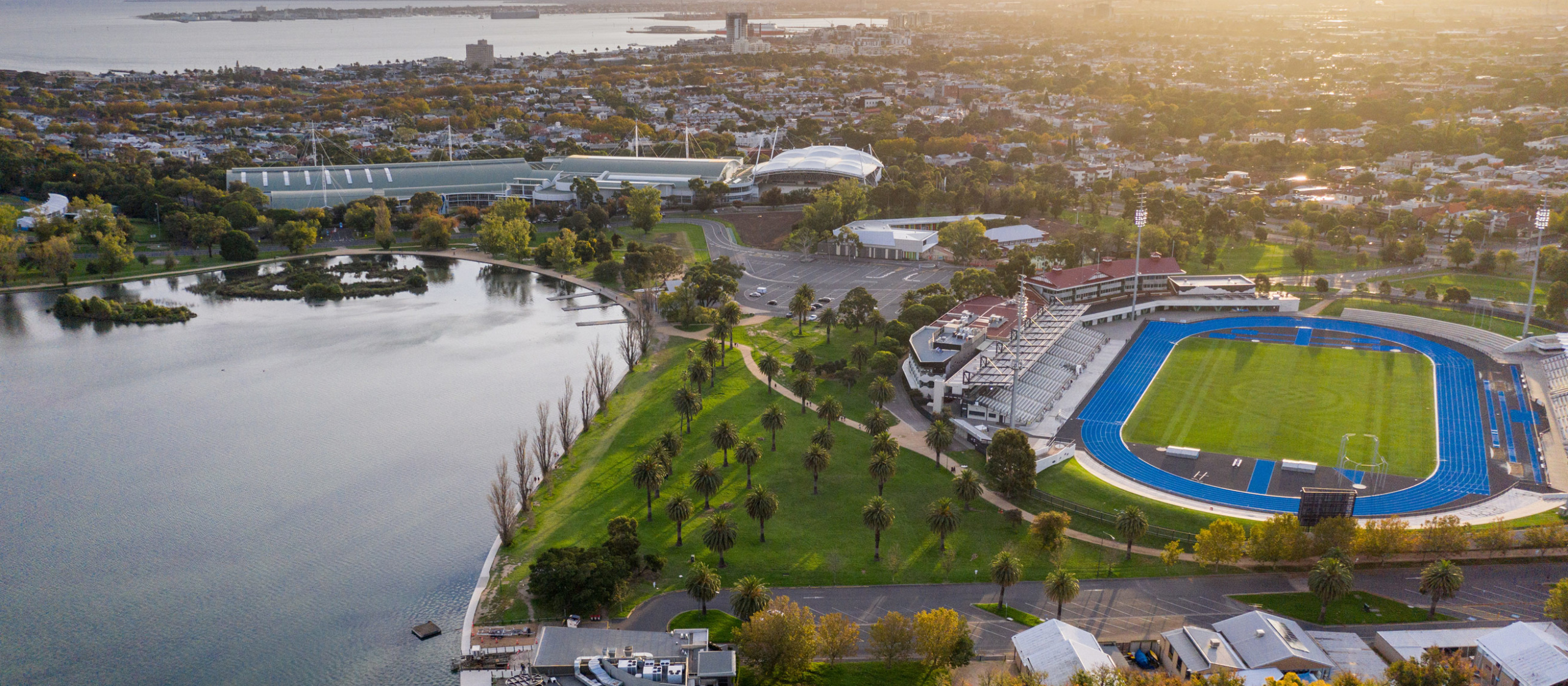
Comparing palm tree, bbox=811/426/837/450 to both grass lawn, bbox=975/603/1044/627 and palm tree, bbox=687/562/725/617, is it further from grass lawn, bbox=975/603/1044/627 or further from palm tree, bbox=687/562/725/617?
grass lawn, bbox=975/603/1044/627

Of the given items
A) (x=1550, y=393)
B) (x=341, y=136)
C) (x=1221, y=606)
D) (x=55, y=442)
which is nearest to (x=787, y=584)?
(x=1221, y=606)

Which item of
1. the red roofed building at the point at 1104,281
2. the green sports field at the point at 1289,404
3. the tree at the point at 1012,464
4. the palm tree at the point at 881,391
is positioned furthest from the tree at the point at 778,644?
the red roofed building at the point at 1104,281

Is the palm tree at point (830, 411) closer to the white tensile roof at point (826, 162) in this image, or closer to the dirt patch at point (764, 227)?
the dirt patch at point (764, 227)

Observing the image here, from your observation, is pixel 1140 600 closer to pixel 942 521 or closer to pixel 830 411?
pixel 942 521

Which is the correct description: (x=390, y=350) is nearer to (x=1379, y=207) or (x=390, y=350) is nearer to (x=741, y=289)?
(x=741, y=289)

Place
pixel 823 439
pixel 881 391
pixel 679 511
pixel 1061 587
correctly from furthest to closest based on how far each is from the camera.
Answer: pixel 881 391 → pixel 823 439 → pixel 679 511 → pixel 1061 587

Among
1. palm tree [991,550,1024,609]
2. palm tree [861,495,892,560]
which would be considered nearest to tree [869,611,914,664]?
palm tree [991,550,1024,609]

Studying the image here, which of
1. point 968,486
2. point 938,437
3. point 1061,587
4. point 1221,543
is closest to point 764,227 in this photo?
point 938,437
